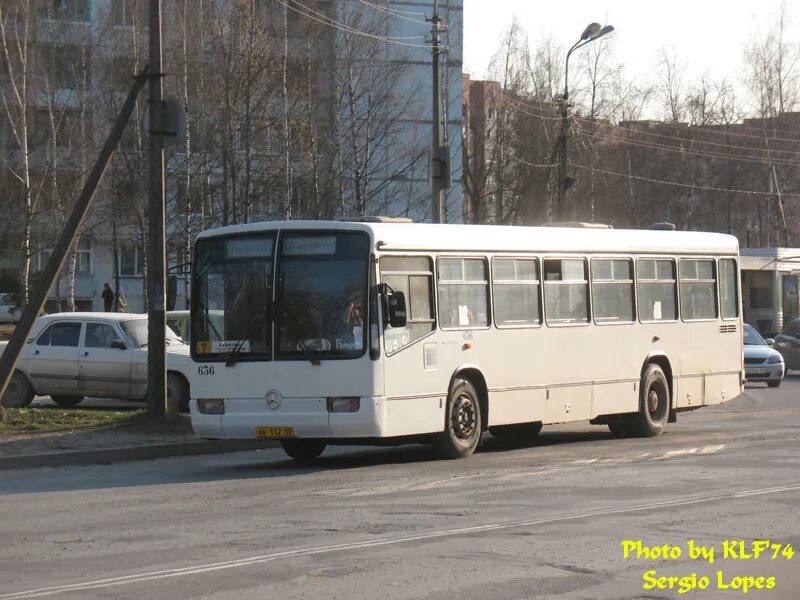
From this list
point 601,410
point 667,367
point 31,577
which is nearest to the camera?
point 31,577

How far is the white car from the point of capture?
23266mm

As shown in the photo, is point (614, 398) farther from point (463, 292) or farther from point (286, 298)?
point (286, 298)

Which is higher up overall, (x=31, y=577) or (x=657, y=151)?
(x=657, y=151)

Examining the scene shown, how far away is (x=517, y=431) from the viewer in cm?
2055

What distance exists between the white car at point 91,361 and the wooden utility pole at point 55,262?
12.0 feet

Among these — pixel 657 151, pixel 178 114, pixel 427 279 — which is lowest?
pixel 427 279

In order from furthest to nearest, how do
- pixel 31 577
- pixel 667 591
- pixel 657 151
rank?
pixel 657 151 → pixel 31 577 → pixel 667 591

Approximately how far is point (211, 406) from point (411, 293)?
2.57 meters

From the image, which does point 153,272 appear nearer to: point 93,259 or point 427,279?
point 427,279

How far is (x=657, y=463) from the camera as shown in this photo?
51.3ft

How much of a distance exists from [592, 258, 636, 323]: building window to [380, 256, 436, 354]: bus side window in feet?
12.0

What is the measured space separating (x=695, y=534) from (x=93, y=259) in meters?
54.9

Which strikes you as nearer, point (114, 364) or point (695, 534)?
point (695, 534)

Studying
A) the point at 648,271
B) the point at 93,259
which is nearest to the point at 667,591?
the point at 648,271
